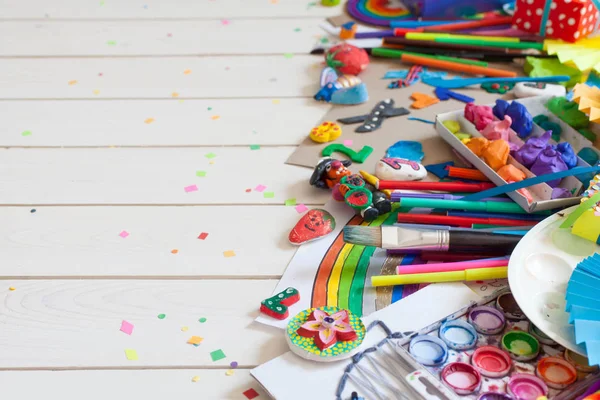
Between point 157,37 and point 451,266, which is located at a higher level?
point 157,37

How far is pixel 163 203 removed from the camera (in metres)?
0.88

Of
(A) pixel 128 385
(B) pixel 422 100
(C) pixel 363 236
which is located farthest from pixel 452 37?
(A) pixel 128 385

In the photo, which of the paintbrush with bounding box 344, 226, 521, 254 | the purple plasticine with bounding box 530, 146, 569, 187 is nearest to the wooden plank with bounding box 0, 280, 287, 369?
the paintbrush with bounding box 344, 226, 521, 254

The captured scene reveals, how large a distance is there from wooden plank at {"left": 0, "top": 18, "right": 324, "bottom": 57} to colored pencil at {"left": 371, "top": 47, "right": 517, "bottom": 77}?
0.45 ft

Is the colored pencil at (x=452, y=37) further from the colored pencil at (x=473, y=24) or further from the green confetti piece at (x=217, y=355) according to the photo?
the green confetti piece at (x=217, y=355)

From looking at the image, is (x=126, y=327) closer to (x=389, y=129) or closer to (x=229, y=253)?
(x=229, y=253)

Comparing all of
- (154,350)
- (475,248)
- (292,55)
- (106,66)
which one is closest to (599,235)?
(475,248)

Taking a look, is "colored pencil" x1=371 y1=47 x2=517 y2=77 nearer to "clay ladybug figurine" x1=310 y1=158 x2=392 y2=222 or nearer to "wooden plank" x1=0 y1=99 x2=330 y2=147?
"wooden plank" x1=0 y1=99 x2=330 y2=147

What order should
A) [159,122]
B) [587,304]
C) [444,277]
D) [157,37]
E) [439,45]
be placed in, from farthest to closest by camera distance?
[157,37]
[439,45]
[159,122]
[444,277]
[587,304]

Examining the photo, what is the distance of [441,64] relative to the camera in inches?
44.1

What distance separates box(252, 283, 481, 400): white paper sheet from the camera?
628 mm

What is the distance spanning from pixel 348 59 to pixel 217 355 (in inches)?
22.3

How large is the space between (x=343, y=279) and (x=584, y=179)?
0.30 metres

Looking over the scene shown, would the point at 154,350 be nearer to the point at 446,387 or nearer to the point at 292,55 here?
the point at 446,387
